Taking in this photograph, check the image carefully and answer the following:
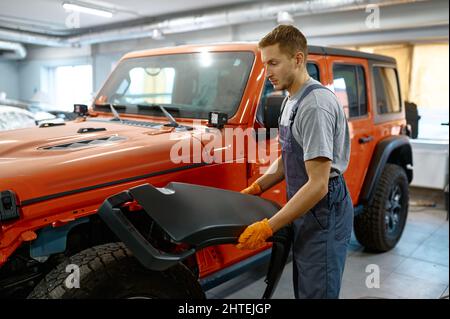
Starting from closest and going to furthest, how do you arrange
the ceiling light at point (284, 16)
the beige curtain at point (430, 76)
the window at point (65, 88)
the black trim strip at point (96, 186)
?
the black trim strip at point (96, 186), the window at point (65, 88), the beige curtain at point (430, 76), the ceiling light at point (284, 16)

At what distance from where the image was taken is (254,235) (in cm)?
176

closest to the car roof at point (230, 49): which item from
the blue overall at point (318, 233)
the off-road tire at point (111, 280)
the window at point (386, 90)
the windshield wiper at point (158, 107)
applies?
the window at point (386, 90)

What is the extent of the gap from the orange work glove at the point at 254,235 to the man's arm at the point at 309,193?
4 centimetres

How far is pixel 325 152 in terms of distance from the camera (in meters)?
1.76

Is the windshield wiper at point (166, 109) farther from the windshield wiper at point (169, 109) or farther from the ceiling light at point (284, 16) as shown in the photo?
the ceiling light at point (284, 16)

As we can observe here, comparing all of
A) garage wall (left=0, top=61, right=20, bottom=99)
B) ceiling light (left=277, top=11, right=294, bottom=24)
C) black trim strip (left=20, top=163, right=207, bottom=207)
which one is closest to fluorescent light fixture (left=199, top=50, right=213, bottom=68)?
black trim strip (left=20, top=163, right=207, bottom=207)

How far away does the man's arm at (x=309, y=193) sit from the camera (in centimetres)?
177

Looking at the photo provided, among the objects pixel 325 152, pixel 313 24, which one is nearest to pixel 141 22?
pixel 313 24

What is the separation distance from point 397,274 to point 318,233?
82.0 inches

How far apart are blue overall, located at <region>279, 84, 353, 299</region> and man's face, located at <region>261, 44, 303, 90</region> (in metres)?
0.18

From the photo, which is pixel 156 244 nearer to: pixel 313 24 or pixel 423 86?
pixel 423 86

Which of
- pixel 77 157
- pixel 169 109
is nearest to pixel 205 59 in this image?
pixel 169 109

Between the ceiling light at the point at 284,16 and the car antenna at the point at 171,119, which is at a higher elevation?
the ceiling light at the point at 284,16

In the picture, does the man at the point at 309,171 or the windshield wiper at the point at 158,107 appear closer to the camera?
the man at the point at 309,171
